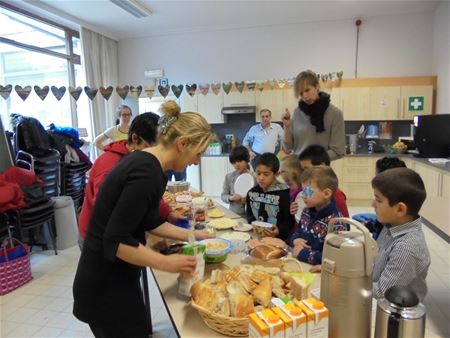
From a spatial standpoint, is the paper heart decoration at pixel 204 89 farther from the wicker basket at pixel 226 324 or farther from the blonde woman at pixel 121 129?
the wicker basket at pixel 226 324

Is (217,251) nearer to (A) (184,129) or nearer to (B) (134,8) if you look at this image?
(A) (184,129)

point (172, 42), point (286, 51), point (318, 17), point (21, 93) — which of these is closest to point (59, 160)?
point (21, 93)

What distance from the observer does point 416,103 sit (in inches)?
212

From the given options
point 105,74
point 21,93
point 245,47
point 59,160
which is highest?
point 245,47

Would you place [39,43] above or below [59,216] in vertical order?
above

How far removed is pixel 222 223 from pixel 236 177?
0.88 meters

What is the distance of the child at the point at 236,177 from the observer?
2530mm

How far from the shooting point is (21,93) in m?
4.43

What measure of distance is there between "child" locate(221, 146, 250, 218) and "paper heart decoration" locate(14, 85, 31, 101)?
330cm

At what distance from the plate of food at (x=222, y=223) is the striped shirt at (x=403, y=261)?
826mm

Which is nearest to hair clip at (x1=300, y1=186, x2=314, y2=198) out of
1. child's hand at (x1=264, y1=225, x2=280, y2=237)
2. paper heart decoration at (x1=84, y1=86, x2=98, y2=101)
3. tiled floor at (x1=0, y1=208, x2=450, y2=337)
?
child's hand at (x1=264, y1=225, x2=280, y2=237)

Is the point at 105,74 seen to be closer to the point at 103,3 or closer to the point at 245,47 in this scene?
the point at 103,3

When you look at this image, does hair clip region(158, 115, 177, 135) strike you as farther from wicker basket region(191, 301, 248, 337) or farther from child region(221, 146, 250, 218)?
child region(221, 146, 250, 218)

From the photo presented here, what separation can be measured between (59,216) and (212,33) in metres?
4.28
